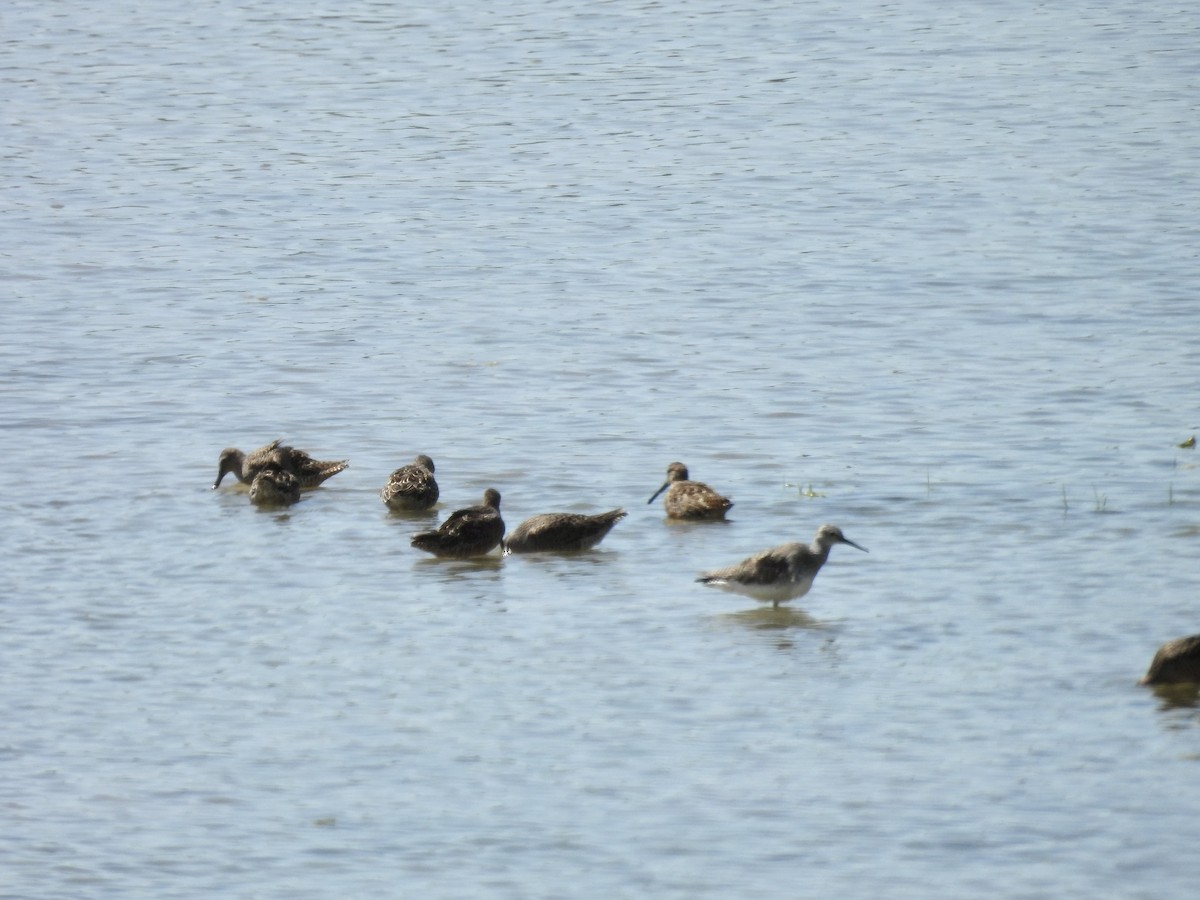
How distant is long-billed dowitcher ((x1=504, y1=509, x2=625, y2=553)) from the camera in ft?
46.6

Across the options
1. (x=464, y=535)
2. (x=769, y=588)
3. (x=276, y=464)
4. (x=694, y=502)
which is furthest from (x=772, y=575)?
(x=276, y=464)

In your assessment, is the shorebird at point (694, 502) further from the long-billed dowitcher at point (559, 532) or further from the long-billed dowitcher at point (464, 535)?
the long-billed dowitcher at point (464, 535)

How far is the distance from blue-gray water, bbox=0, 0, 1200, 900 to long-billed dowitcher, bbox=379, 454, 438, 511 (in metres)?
0.25

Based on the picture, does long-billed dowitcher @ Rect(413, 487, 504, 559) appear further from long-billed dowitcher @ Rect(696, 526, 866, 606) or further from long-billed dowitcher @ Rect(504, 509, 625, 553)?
long-billed dowitcher @ Rect(696, 526, 866, 606)

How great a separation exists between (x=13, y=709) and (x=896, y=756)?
4555 millimetres

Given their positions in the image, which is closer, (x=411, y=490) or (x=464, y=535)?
(x=464, y=535)

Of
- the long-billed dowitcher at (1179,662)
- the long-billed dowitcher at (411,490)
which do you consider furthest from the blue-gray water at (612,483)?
the long-billed dowitcher at (411,490)

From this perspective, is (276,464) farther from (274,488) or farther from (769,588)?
(769,588)

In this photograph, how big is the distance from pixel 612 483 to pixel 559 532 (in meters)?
1.85

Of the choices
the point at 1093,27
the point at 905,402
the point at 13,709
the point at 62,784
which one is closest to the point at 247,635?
the point at 13,709

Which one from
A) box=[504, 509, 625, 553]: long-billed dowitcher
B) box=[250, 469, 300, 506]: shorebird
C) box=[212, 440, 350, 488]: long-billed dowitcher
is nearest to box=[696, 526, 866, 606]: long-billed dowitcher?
box=[504, 509, 625, 553]: long-billed dowitcher

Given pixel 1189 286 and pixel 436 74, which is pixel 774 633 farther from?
pixel 436 74

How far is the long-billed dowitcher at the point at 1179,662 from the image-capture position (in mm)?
11023

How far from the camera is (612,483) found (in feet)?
52.5
